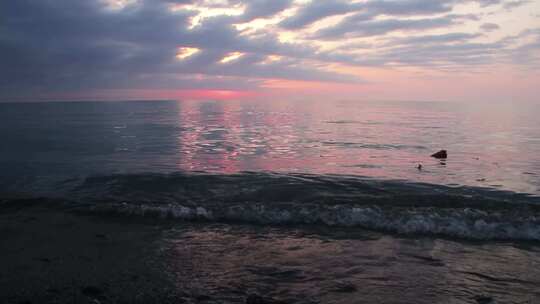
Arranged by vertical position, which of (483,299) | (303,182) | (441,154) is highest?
(441,154)

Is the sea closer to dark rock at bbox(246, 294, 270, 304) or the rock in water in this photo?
dark rock at bbox(246, 294, 270, 304)

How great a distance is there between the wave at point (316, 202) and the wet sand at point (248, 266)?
108cm

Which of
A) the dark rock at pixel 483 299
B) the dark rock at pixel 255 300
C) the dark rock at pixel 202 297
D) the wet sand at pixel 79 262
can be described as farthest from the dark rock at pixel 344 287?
the wet sand at pixel 79 262

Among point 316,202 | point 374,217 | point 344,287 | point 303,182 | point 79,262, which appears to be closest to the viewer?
point 344,287

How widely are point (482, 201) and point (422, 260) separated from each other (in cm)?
737

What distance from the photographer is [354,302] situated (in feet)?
23.7

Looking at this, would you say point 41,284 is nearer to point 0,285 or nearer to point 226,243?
point 0,285

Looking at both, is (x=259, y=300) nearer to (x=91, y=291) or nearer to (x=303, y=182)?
(x=91, y=291)

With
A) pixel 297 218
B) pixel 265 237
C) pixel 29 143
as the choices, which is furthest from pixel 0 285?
pixel 29 143

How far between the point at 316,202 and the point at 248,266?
22.2ft

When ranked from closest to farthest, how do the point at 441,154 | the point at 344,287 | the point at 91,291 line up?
the point at 91,291 → the point at 344,287 → the point at 441,154

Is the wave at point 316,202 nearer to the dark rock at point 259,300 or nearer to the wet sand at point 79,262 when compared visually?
the wet sand at point 79,262

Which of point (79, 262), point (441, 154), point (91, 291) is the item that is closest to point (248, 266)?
point (91, 291)

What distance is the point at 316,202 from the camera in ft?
49.9
